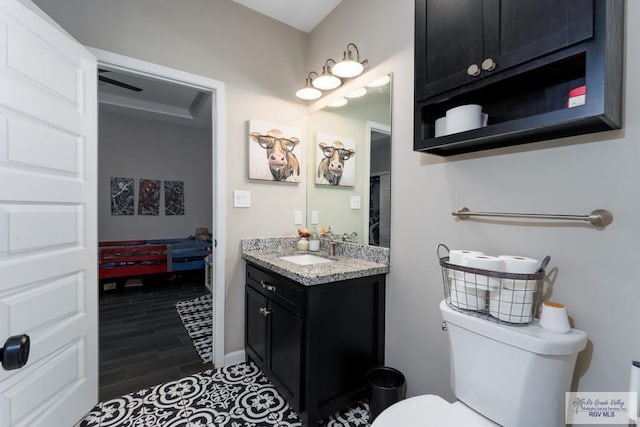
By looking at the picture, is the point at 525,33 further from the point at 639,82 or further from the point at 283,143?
the point at 283,143

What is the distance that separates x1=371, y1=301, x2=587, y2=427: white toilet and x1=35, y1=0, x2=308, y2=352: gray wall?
1.51 meters

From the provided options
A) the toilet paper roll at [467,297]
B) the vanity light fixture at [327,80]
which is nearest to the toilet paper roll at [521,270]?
the toilet paper roll at [467,297]

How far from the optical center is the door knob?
626 mm

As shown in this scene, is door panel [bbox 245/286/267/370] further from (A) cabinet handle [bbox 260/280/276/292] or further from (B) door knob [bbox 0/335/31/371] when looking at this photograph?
(B) door knob [bbox 0/335/31/371]

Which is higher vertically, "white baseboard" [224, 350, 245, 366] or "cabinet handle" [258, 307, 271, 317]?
"cabinet handle" [258, 307, 271, 317]

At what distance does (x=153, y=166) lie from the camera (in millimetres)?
4824

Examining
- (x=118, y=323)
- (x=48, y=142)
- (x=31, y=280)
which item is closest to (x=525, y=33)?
(x=48, y=142)

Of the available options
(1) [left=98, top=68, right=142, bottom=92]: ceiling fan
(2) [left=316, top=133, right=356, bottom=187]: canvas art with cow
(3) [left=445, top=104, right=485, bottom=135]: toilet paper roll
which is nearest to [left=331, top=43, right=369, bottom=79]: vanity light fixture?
(2) [left=316, top=133, right=356, bottom=187]: canvas art with cow

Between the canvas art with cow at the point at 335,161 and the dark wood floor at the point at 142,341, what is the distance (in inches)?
67.9

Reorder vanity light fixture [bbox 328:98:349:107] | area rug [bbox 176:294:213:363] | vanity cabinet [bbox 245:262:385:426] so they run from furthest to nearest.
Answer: area rug [bbox 176:294:213:363], vanity light fixture [bbox 328:98:349:107], vanity cabinet [bbox 245:262:385:426]

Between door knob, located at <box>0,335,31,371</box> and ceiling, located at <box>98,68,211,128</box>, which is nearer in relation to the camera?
door knob, located at <box>0,335,31,371</box>

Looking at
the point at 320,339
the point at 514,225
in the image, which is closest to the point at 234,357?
the point at 320,339

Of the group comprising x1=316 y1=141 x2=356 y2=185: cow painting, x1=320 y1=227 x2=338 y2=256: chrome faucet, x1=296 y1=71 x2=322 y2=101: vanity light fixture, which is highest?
x1=296 y1=71 x2=322 y2=101: vanity light fixture

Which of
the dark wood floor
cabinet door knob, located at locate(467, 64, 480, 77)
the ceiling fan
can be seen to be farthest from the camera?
the ceiling fan
